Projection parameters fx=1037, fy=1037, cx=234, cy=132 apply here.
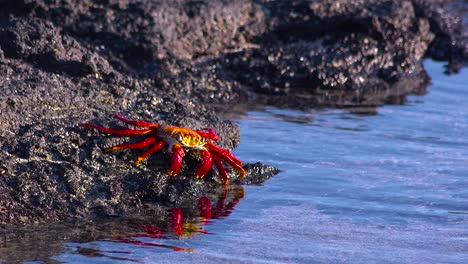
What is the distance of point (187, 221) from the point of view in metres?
6.14

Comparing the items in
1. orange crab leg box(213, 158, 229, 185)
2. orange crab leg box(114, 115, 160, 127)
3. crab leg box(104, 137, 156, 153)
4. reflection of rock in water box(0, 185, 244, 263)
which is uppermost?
orange crab leg box(114, 115, 160, 127)

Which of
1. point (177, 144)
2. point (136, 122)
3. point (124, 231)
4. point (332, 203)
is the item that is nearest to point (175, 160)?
point (177, 144)

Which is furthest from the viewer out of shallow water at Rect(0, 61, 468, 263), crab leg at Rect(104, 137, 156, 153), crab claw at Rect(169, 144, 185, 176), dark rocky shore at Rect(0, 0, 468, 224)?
crab claw at Rect(169, 144, 185, 176)

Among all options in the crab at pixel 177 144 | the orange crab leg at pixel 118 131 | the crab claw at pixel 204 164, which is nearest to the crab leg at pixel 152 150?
the crab at pixel 177 144

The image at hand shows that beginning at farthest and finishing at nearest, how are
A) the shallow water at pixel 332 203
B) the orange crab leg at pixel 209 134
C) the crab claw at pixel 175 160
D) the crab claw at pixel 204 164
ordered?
the orange crab leg at pixel 209 134 → the crab claw at pixel 204 164 → the crab claw at pixel 175 160 → the shallow water at pixel 332 203

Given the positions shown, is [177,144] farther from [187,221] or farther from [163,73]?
[163,73]

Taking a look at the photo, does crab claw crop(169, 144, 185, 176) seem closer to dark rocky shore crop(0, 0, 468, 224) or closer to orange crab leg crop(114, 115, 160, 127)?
dark rocky shore crop(0, 0, 468, 224)

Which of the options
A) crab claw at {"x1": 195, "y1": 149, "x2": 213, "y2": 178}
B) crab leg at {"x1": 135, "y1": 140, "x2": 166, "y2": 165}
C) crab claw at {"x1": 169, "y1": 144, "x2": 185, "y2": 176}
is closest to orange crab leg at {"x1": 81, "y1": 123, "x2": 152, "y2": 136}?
crab leg at {"x1": 135, "y1": 140, "x2": 166, "y2": 165}

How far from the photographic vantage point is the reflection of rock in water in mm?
5410

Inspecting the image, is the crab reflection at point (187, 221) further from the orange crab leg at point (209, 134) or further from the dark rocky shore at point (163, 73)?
the orange crab leg at point (209, 134)

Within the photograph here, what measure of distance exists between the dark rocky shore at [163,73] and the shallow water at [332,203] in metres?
0.34

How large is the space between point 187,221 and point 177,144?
56cm

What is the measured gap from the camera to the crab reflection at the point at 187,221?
5.71 meters

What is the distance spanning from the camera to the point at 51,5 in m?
9.11
